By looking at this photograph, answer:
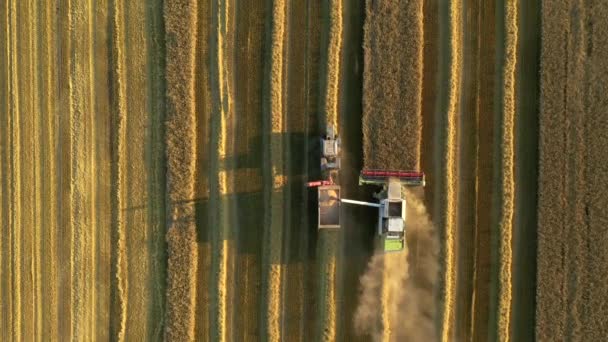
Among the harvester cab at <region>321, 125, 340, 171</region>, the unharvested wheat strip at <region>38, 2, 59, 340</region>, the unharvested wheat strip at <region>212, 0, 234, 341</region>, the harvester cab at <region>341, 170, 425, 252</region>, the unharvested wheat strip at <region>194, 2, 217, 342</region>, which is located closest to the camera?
the harvester cab at <region>341, 170, 425, 252</region>

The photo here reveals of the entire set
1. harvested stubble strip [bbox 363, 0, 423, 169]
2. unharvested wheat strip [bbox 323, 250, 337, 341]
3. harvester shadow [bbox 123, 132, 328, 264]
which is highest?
harvested stubble strip [bbox 363, 0, 423, 169]

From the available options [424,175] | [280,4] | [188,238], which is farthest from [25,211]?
[424,175]

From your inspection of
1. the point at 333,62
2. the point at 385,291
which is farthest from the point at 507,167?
the point at 333,62

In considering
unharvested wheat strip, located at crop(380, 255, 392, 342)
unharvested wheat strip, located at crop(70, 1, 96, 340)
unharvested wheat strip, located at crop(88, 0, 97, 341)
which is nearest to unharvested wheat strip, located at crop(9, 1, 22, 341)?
unharvested wheat strip, located at crop(70, 1, 96, 340)

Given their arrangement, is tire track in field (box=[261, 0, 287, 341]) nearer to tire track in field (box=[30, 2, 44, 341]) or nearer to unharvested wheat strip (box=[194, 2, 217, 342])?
unharvested wheat strip (box=[194, 2, 217, 342])

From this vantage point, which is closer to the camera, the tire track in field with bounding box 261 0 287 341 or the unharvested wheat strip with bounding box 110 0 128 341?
the tire track in field with bounding box 261 0 287 341

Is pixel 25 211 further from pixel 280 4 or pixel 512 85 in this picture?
pixel 512 85

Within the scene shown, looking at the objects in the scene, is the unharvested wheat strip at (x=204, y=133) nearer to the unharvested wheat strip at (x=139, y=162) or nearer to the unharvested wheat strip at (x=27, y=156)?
the unharvested wheat strip at (x=139, y=162)
